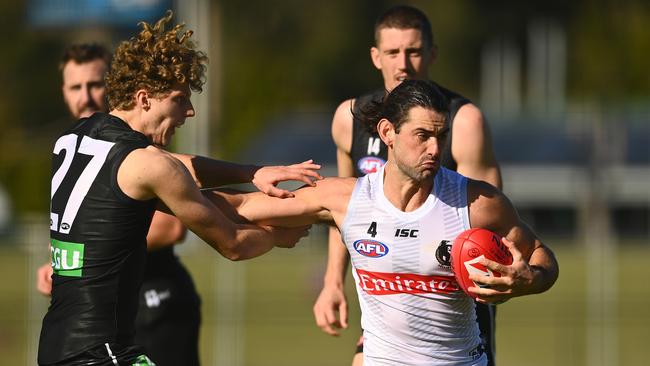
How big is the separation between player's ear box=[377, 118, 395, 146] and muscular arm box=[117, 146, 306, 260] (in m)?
0.73

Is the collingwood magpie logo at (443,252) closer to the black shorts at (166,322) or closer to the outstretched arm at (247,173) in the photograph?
the outstretched arm at (247,173)

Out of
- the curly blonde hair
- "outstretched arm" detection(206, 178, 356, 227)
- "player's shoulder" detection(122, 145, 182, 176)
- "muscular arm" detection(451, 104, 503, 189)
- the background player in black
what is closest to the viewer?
"player's shoulder" detection(122, 145, 182, 176)

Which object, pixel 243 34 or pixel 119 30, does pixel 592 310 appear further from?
pixel 243 34

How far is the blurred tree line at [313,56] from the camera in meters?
54.1

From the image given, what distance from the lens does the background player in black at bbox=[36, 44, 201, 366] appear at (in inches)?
277

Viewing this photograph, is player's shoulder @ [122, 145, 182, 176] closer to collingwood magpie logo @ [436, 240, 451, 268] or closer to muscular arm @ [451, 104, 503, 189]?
collingwood magpie logo @ [436, 240, 451, 268]

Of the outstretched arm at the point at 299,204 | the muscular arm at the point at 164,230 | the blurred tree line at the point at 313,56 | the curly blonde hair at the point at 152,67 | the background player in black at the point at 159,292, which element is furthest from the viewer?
the blurred tree line at the point at 313,56

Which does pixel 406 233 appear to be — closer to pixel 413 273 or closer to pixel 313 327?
pixel 413 273

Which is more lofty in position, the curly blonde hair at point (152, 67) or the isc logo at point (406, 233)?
the curly blonde hair at point (152, 67)

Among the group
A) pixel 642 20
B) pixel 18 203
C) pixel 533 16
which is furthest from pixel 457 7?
pixel 18 203

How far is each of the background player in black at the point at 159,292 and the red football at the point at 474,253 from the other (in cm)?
214

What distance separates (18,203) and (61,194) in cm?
3158

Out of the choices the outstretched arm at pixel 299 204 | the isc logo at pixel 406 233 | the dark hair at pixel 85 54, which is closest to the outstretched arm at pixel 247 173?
the outstretched arm at pixel 299 204

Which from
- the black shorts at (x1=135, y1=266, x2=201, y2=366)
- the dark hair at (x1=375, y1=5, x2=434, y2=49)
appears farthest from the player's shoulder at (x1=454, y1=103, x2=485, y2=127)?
the black shorts at (x1=135, y1=266, x2=201, y2=366)
